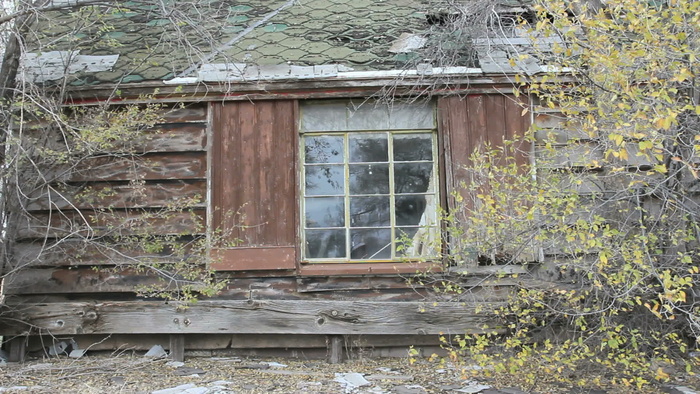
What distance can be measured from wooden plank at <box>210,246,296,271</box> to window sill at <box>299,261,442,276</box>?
0.19 metres

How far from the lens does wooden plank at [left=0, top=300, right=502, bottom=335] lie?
207 inches

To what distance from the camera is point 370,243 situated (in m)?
5.65

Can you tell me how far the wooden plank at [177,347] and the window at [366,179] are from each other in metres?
1.44

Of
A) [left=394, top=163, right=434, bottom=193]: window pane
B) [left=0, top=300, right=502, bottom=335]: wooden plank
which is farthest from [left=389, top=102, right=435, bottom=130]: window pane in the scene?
[left=0, top=300, right=502, bottom=335]: wooden plank

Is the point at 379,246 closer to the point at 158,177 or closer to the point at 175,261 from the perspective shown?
the point at 175,261

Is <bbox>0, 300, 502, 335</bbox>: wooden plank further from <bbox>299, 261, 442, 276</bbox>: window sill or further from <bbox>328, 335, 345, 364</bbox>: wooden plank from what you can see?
<bbox>299, 261, 442, 276</bbox>: window sill

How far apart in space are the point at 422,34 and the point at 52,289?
182 inches

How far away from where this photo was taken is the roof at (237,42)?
5668mm

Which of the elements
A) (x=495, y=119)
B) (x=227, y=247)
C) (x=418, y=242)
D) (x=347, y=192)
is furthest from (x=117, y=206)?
(x=495, y=119)

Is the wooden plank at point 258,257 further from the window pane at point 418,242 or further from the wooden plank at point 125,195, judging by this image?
the window pane at point 418,242

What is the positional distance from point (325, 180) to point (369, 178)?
45 cm

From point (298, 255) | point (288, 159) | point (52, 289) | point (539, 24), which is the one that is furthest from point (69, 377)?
point (539, 24)

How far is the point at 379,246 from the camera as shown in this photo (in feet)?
18.5

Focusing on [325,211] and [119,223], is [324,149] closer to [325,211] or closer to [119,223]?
[325,211]
